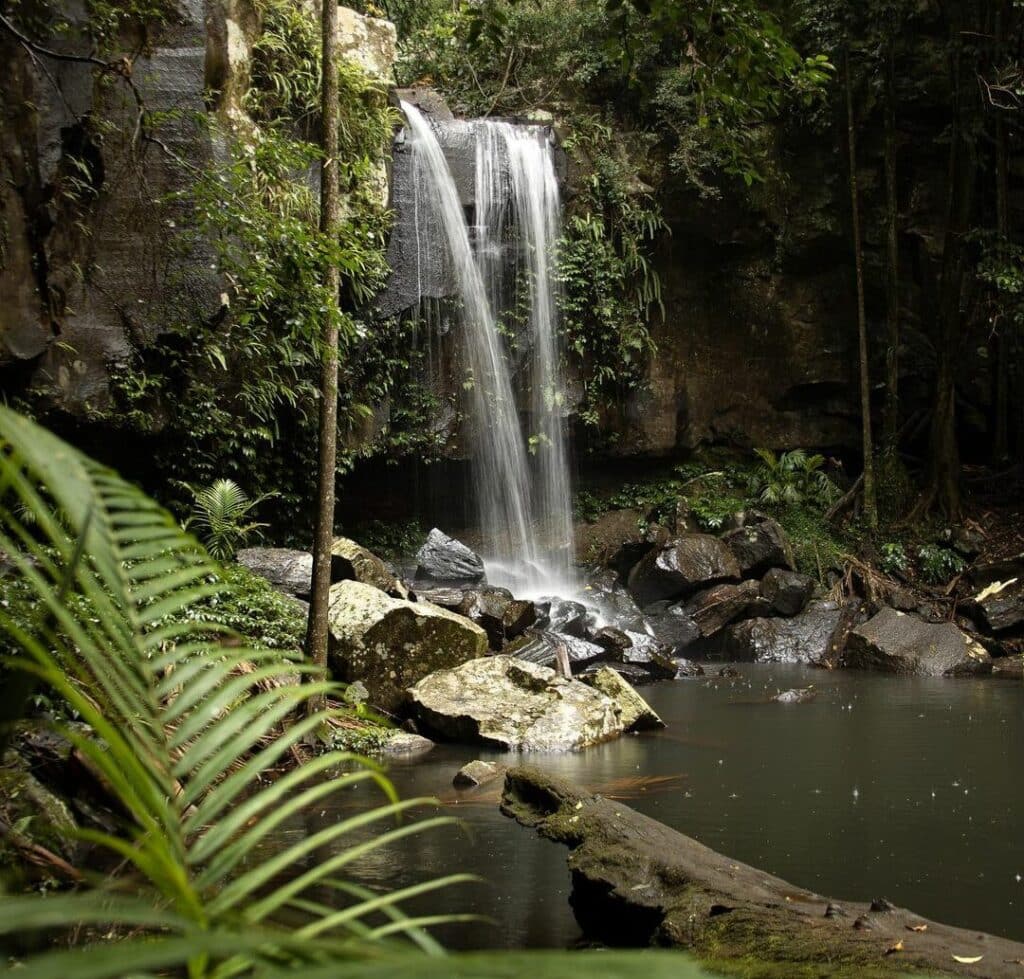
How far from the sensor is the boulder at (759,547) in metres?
13.2

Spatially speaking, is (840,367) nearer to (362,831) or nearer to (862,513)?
(862,513)

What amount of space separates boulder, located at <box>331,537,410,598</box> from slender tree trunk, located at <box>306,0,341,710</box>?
2217 mm

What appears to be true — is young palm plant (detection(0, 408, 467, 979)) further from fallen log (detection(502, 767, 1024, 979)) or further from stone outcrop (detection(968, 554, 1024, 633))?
stone outcrop (detection(968, 554, 1024, 633))

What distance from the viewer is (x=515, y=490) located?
14977 millimetres

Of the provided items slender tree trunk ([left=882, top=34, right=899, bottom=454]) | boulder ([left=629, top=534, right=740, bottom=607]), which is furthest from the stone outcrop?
boulder ([left=629, top=534, right=740, bottom=607])

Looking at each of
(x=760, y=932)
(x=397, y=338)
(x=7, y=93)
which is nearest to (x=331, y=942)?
(x=760, y=932)

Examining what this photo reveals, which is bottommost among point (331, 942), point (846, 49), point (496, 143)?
point (331, 942)

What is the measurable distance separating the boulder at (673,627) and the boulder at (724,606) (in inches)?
4.3

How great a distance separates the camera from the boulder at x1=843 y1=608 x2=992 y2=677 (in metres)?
10.8

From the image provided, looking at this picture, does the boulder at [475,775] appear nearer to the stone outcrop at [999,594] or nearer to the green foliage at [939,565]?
the stone outcrop at [999,594]

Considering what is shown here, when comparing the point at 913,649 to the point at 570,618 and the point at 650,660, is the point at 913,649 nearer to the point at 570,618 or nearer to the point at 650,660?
the point at 650,660

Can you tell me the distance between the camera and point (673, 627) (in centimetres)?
1217

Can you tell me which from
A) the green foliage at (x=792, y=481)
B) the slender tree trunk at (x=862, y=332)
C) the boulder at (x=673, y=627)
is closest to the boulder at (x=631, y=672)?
the boulder at (x=673, y=627)

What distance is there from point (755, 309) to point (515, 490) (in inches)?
211
